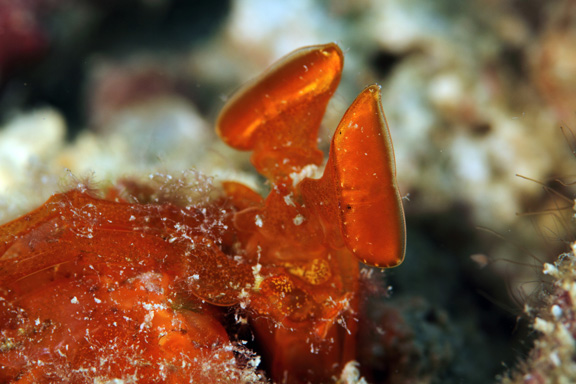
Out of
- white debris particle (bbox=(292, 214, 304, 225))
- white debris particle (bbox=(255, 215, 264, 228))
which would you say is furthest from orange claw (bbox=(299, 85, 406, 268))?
white debris particle (bbox=(255, 215, 264, 228))

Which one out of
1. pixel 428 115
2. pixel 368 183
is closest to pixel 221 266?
pixel 368 183

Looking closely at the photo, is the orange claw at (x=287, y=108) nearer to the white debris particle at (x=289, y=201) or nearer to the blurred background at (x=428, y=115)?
the white debris particle at (x=289, y=201)

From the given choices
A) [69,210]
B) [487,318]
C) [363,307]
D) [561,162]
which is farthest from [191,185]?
[561,162]

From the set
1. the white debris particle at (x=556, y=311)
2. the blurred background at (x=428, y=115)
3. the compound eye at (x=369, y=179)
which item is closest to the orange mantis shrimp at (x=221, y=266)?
the compound eye at (x=369, y=179)

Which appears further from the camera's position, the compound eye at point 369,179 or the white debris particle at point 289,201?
the white debris particle at point 289,201

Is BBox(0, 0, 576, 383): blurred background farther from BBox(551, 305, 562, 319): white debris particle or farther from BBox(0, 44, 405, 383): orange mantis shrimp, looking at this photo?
BBox(551, 305, 562, 319): white debris particle

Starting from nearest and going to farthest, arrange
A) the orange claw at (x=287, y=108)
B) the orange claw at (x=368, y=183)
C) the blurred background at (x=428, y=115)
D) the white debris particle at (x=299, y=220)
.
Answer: the orange claw at (x=368, y=183) < the white debris particle at (x=299, y=220) < the orange claw at (x=287, y=108) < the blurred background at (x=428, y=115)

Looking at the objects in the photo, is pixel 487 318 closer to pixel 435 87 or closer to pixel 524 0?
pixel 435 87
